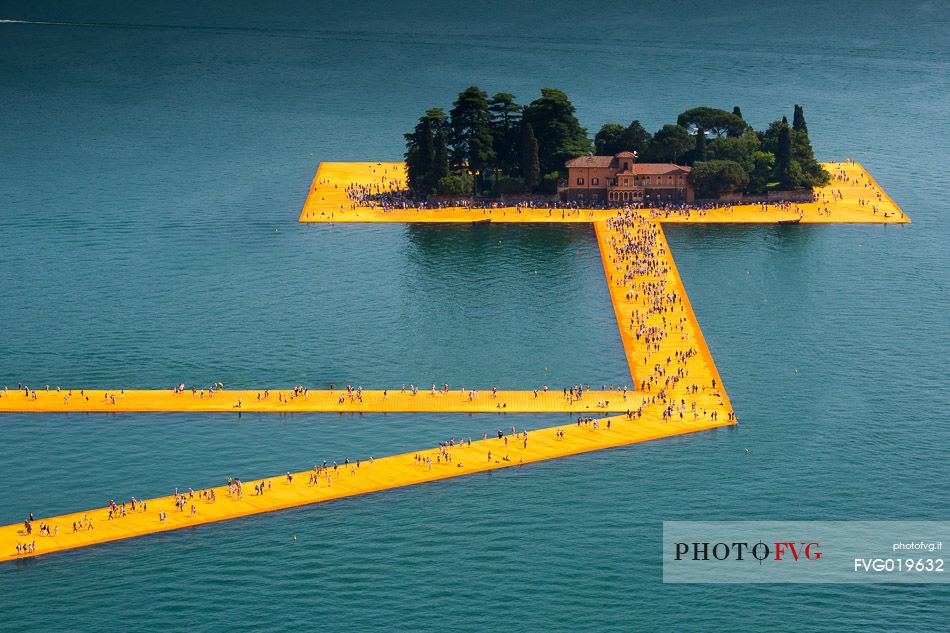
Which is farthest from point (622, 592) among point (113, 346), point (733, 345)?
point (113, 346)

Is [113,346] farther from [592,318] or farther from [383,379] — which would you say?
[592,318]

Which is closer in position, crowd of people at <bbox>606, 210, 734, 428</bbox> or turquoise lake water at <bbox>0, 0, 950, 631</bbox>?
turquoise lake water at <bbox>0, 0, 950, 631</bbox>

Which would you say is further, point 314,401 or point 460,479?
point 314,401

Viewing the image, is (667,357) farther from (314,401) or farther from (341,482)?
(341,482)

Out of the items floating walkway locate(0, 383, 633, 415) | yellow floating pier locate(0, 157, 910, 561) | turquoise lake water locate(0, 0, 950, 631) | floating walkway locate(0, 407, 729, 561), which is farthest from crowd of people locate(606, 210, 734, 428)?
floating walkway locate(0, 383, 633, 415)

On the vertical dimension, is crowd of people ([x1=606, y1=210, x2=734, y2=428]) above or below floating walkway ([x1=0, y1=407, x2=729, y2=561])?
above

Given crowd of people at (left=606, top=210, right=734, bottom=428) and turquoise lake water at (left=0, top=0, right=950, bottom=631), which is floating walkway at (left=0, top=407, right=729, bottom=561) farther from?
crowd of people at (left=606, top=210, right=734, bottom=428)

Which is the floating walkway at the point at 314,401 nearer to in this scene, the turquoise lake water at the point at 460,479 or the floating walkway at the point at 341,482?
the turquoise lake water at the point at 460,479

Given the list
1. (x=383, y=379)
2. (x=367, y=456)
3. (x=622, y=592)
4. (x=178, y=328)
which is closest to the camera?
(x=622, y=592)

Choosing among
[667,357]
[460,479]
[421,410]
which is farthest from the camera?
[667,357]

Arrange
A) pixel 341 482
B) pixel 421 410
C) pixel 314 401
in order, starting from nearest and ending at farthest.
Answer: pixel 341 482
pixel 421 410
pixel 314 401

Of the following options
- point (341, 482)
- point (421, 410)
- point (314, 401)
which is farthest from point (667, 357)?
point (341, 482)
